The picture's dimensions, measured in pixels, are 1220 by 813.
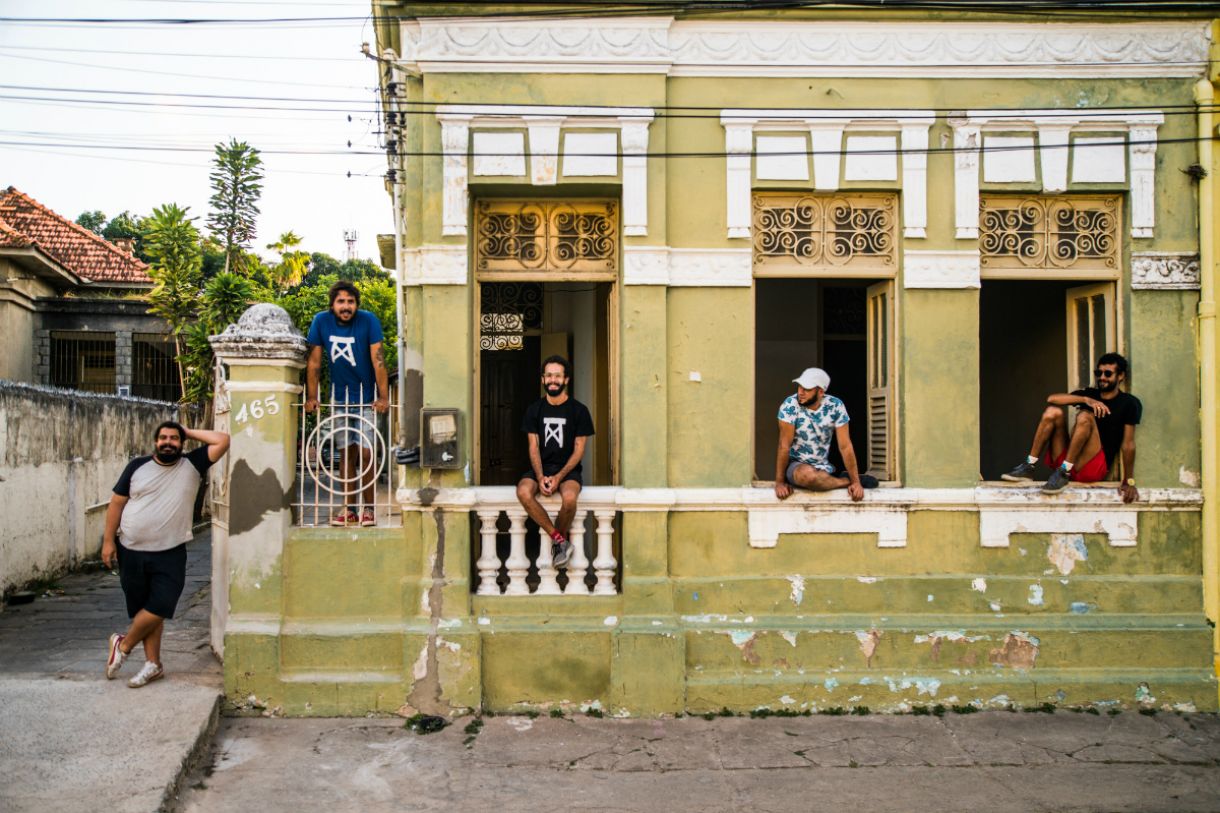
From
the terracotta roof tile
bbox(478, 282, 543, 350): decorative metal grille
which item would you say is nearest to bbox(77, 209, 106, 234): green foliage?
the terracotta roof tile

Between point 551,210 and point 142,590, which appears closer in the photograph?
point 142,590

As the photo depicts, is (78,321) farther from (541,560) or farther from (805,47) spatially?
(805,47)

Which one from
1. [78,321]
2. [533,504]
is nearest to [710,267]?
[533,504]

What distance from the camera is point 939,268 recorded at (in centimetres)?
761

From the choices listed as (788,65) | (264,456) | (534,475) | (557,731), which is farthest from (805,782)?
(788,65)

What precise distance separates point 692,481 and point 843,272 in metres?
1.93

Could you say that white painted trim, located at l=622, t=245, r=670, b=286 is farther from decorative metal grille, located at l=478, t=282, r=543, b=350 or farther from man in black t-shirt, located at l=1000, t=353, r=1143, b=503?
decorative metal grille, located at l=478, t=282, r=543, b=350

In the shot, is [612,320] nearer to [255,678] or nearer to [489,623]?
[489,623]

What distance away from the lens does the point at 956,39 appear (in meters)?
7.60

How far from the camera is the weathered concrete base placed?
533 cm

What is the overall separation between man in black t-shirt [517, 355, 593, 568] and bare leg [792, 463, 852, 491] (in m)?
1.53

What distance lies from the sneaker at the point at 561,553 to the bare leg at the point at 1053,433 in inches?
137

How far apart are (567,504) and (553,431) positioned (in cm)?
55

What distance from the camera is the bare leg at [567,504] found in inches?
284
